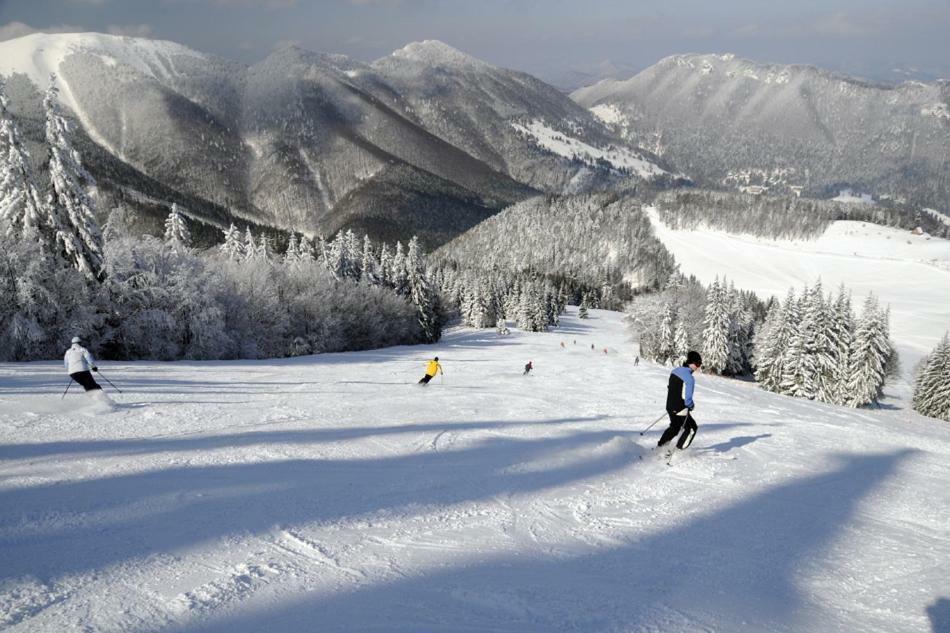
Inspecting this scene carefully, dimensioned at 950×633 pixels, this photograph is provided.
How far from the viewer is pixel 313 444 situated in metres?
10.1

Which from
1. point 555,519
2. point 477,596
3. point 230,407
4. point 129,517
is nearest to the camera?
point 477,596

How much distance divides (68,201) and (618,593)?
34135 millimetres

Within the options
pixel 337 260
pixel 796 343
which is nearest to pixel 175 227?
pixel 337 260

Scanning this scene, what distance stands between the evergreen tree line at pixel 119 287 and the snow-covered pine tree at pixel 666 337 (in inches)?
1757

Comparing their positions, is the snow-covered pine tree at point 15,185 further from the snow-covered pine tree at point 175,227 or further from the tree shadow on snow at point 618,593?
the tree shadow on snow at point 618,593

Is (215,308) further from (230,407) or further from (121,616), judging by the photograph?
(121,616)

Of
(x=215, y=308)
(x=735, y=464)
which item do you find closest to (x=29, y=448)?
(x=735, y=464)

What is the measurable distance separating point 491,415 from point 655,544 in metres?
7.99

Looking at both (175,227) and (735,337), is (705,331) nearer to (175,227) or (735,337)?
(735,337)

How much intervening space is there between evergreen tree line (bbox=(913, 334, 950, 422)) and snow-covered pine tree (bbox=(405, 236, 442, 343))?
52.8 m

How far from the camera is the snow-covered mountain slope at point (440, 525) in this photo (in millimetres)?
4738

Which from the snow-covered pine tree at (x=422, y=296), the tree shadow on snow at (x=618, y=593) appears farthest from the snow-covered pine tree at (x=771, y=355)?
the tree shadow on snow at (x=618, y=593)

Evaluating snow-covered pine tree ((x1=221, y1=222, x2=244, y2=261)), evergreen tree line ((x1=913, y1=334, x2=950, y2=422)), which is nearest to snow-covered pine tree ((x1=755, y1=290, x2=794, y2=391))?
evergreen tree line ((x1=913, y1=334, x2=950, y2=422))

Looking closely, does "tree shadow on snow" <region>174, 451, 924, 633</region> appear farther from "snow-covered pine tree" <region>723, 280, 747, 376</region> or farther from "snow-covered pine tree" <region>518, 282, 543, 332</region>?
"snow-covered pine tree" <region>518, 282, 543, 332</region>
